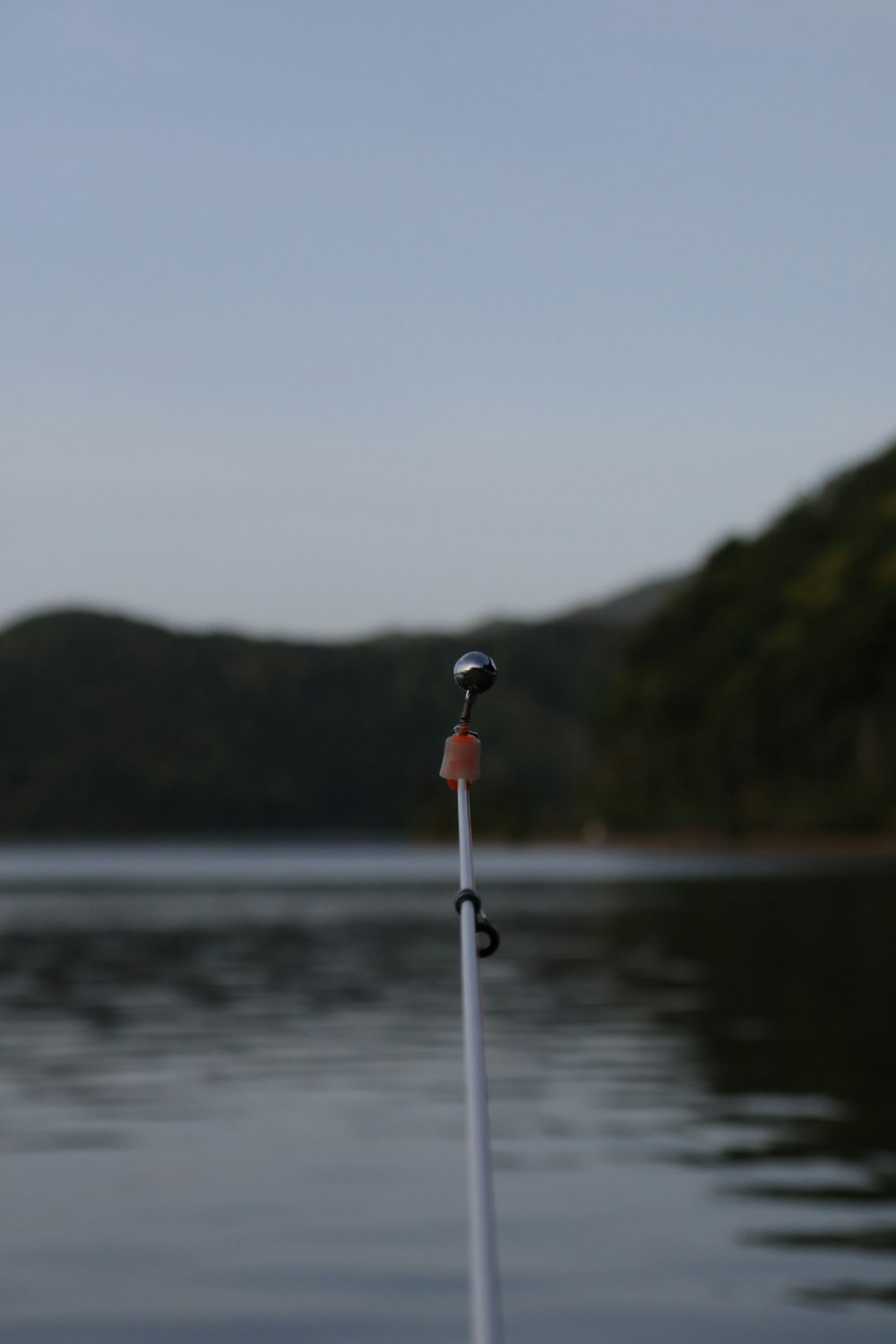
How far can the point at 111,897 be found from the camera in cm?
11900

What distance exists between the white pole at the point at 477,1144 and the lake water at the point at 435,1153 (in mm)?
7176

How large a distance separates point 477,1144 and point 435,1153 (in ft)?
50.0

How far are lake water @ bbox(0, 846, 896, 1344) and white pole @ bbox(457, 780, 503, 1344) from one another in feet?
23.5

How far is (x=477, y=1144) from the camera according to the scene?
17.8ft

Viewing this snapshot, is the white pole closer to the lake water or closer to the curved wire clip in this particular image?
the curved wire clip

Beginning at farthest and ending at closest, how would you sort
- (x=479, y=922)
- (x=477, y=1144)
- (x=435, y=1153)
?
(x=435, y=1153), (x=479, y=922), (x=477, y=1144)

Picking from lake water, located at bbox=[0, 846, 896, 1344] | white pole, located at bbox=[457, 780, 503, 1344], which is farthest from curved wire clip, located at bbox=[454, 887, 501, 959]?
lake water, located at bbox=[0, 846, 896, 1344]

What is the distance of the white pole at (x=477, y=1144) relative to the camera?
196 inches

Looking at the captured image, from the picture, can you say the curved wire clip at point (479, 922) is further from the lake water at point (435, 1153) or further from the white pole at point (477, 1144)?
the lake water at point (435, 1153)

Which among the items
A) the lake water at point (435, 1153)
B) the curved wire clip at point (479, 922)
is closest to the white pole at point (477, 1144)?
the curved wire clip at point (479, 922)

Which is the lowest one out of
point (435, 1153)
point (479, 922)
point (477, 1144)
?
point (477, 1144)

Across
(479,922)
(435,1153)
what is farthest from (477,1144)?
(435,1153)

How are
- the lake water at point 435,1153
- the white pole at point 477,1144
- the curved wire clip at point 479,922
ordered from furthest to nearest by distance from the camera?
the lake water at point 435,1153
the curved wire clip at point 479,922
the white pole at point 477,1144

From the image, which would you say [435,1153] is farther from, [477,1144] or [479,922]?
[477,1144]
